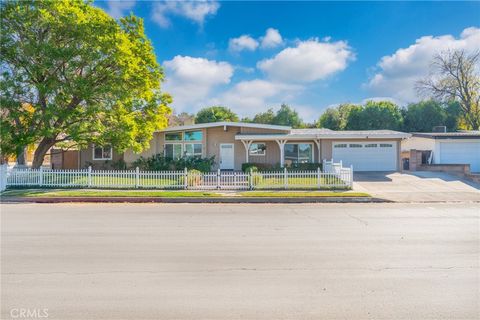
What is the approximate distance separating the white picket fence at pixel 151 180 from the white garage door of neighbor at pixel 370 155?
22.9 ft

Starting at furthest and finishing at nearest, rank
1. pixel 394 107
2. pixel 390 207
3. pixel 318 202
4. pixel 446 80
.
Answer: pixel 394 107 < pixel 446 80 < pixel 318 202 < pixel 390 207

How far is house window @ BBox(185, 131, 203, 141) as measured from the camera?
2436 cm

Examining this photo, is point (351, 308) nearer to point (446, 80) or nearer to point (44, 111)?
point (44, 111)

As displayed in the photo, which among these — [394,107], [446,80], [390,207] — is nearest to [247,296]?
[390,207]

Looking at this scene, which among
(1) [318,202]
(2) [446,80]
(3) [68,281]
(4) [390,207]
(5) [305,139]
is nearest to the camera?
(3) [68,281]

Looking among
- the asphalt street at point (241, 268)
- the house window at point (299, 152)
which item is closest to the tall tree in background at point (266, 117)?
the house window at point (299, 152)

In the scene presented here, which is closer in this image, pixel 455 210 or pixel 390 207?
pixel 455 210

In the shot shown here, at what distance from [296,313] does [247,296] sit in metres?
0.69

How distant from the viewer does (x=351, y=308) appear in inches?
148

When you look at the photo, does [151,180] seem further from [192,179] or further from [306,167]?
[306,167]

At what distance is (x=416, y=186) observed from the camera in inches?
672

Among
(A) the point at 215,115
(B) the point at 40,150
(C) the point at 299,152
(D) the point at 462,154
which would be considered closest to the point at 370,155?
(C) the point at 299,152

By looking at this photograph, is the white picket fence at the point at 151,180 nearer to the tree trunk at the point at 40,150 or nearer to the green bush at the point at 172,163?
the tree trunk at the point at 40,150

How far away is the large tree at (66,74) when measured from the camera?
54.3 ft
